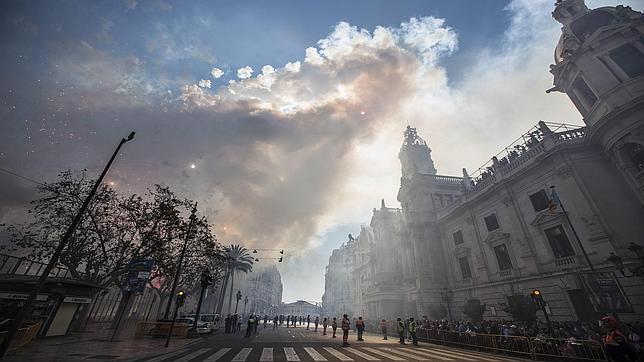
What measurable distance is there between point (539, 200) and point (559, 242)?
3.78 metres

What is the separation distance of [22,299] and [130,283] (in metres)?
5.16

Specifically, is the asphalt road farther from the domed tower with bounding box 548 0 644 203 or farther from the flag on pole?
the domed tower with bounding box 548 0 644 203

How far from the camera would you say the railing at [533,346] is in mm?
Result: 12047

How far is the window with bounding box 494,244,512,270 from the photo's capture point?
970 inches

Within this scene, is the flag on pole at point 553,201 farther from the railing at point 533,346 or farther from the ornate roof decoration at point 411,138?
the ornate roof decoration at point 411,138

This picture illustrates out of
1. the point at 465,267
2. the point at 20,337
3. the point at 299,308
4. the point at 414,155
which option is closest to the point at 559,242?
the point at 465,267

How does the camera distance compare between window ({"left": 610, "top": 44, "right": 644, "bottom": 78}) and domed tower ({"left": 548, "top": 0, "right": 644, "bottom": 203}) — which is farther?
window ({"left": 610, "top": 44, "right": 644, "bottom": 78})

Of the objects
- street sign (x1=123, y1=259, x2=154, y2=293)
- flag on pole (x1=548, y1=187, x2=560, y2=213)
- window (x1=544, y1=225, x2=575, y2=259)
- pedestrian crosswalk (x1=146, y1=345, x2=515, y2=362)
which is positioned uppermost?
flag on pole (x1=548, y1=187, x2=560, y2=213)

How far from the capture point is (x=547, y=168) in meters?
22.0

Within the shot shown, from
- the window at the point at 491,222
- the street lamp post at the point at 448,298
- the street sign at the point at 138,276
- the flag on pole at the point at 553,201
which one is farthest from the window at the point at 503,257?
the street sign at the point at 138,276

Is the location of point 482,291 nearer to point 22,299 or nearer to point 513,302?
point 513,302

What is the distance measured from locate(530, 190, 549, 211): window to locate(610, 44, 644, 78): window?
33.1 ft

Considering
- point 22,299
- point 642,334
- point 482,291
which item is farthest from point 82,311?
point 642,334

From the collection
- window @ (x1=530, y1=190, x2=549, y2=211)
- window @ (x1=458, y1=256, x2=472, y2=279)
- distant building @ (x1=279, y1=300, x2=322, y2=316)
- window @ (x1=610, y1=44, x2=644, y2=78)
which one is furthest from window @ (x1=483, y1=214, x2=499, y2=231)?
distant building @ (x1=279, y1=300, x2=322, y2=316)
